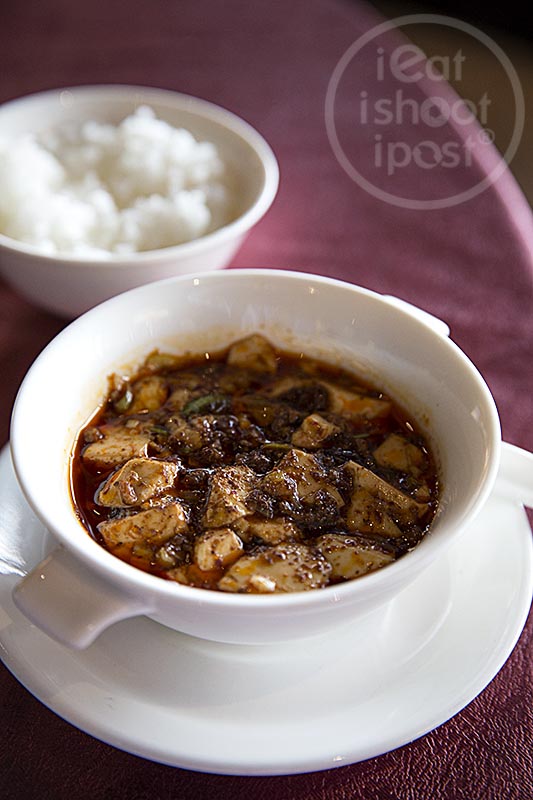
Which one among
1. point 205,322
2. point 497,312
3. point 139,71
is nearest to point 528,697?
point 205,322

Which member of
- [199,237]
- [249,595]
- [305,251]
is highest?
[249,595]

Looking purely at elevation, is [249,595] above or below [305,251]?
above

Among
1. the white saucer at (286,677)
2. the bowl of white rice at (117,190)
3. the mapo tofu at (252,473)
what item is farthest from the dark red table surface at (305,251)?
the mapo tofu at (252,473)

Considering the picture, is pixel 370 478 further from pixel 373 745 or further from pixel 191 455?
pixel 373 745

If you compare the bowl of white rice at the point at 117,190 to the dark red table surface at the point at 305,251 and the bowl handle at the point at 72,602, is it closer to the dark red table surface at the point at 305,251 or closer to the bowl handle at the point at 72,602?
the dark red table surface at the point at 305,251

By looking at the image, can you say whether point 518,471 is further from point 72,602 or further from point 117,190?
point 117,190

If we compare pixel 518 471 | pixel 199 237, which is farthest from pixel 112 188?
pixel 518 471
